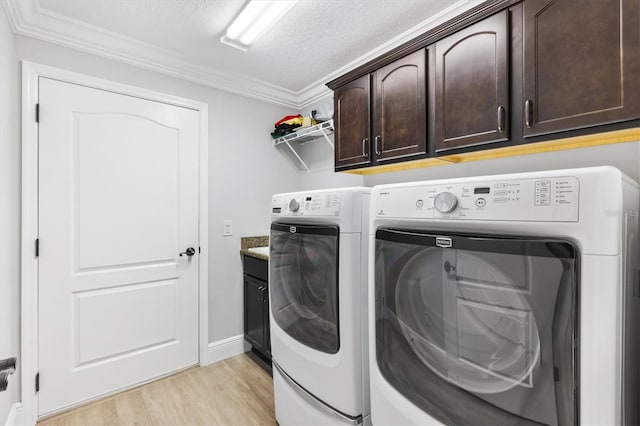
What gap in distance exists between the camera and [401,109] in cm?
174

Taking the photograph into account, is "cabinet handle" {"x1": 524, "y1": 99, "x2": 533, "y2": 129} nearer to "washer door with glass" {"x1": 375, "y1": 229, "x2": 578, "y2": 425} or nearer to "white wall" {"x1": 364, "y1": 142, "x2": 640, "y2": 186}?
"white wall" {"x1": 364, "y1": 142, "x2": 640, "y2": 186}

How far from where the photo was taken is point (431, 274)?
0.96 meters

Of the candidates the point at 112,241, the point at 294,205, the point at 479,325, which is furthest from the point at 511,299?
the point at 112,241

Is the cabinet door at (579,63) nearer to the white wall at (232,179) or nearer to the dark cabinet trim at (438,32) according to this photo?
the dark cabinet trim at (438,32)

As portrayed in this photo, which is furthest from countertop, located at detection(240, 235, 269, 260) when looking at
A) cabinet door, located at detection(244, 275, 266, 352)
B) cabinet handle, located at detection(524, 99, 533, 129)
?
cabinet handle, located at detection(524, 99, 533, 129)

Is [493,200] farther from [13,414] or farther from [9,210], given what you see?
[13,414]

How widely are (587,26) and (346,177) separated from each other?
5.70ft

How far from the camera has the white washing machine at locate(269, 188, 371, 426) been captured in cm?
129

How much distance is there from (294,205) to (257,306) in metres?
1.29

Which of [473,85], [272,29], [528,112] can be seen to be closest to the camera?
[528,112]

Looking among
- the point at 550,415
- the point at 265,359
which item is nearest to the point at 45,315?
the point at 265,359

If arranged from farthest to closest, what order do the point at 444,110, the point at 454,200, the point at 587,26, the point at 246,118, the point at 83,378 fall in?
the point at 246,118 → the point at 83,378 → the point at 444,110 → the point at 587,26 → the point at 454,200

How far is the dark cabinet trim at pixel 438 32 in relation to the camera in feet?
4.39

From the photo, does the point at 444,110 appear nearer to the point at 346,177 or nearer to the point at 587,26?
the point at 587,26
